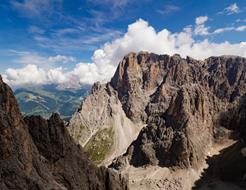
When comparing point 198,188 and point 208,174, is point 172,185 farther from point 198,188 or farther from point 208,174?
point 208,174

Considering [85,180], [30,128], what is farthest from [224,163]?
[30,128]

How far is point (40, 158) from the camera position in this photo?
202 feet

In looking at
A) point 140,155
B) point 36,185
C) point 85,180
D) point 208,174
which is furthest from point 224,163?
point 36,185

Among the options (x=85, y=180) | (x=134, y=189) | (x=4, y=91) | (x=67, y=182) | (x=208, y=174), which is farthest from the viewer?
(x=208, y=174)

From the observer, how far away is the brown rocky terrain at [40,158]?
163 feet

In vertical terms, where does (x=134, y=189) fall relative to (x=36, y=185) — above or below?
below

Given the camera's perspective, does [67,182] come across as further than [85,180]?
No

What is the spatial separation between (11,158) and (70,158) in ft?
81.9

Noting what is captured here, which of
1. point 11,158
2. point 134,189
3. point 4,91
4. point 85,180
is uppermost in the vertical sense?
point 4,91

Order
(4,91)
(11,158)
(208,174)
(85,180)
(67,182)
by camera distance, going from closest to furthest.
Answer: (11,158) → (4,91) → (67,182) → (85,180) → (208,174)

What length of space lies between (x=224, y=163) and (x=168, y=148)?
32.9 m

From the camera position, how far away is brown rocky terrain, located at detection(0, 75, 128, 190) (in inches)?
1953

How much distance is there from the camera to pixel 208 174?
580 feet

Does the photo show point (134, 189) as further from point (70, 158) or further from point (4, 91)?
point (4, 91)
